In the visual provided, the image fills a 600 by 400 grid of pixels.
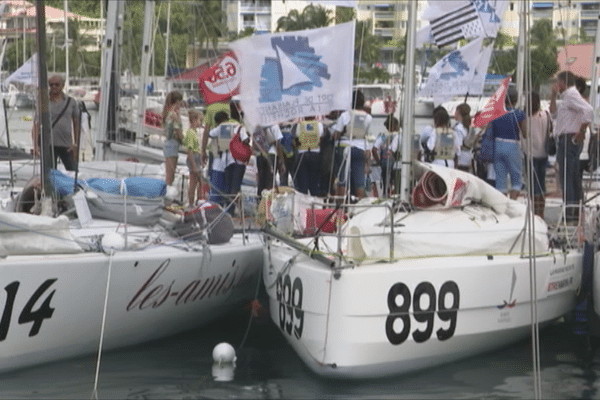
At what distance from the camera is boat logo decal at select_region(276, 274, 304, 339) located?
36.3 feet

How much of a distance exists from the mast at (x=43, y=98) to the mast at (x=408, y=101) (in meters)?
3.02

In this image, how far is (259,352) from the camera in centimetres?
1237

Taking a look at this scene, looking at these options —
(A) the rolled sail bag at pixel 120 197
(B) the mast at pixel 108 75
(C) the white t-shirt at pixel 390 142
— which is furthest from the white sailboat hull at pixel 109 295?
(B) the mast at pixel 108 75

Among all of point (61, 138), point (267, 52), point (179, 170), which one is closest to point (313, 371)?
point (267, 52)

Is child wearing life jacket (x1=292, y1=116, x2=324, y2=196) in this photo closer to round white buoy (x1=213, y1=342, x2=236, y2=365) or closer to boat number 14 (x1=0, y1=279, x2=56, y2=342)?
round white buoy (x1=213, y1=342, x2=236, y2=365)

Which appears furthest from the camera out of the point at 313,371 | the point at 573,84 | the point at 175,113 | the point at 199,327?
the point at 175,113

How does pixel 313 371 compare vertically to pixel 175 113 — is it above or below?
below

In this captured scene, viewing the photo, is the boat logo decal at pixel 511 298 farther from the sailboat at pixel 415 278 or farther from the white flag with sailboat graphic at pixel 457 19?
the white flag with sailboat graphic at pixel 457 19

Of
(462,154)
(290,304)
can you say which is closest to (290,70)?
(290,304)

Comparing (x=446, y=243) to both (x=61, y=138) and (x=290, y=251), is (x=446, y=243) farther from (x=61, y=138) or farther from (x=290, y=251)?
(x=61, y=138)

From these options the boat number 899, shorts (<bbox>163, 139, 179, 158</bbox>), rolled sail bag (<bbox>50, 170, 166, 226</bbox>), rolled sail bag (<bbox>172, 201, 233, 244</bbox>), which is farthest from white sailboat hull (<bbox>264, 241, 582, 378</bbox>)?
shorts (<bbox>163, 139, 179, 158</bbox>)

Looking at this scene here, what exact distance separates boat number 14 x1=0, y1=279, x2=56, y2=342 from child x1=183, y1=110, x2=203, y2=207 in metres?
3.18

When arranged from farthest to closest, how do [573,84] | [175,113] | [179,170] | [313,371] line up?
1. [179,170]
2. [175,113]
3. [573,84]
4. [313,371]

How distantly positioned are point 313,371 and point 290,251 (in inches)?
46.3
